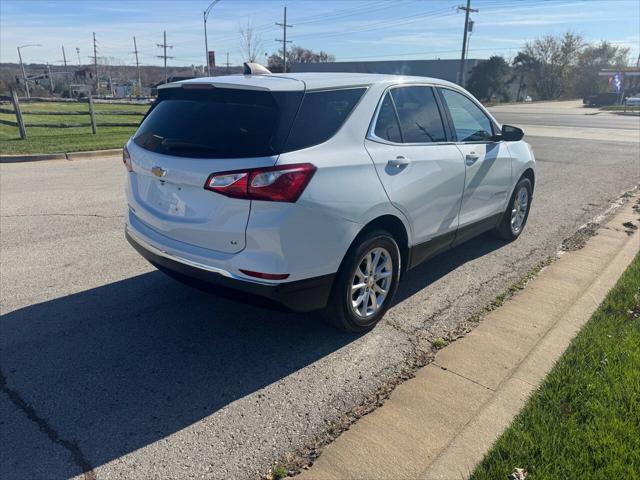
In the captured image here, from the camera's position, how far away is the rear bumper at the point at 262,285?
3.12m

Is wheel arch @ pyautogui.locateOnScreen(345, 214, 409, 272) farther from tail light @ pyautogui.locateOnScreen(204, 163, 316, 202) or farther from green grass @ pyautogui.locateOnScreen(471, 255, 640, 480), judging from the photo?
green grass @ pyautogui.locateOnScreen(471, 255, 640, 480)

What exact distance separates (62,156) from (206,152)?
10117mm

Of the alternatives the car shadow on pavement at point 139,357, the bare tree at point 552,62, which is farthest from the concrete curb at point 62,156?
the bare tree at point 552,62

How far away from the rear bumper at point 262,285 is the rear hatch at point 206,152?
0.16 m

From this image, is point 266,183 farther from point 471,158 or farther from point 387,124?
point 471,158

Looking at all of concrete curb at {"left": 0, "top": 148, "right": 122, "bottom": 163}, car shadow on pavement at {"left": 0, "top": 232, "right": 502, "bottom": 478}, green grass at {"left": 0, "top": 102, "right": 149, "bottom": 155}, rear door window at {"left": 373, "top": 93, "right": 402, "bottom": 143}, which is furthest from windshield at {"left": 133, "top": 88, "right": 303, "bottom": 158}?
green grass at {"left": 0, "top": 102, "right": 149, "bottom": 155}

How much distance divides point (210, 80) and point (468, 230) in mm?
2769

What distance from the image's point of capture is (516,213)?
604 centimetres

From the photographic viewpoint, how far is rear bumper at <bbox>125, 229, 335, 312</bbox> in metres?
3.12

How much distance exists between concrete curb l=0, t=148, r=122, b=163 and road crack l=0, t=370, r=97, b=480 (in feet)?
31.6

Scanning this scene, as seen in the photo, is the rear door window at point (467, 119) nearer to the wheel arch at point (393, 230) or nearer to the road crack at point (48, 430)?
the wheel arch at point (393, 230)

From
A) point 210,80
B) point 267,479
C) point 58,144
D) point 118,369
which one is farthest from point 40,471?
point 58,144

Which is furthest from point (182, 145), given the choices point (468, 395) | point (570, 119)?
point (570, 119)

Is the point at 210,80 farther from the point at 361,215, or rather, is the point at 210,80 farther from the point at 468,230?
the point at 468,230
